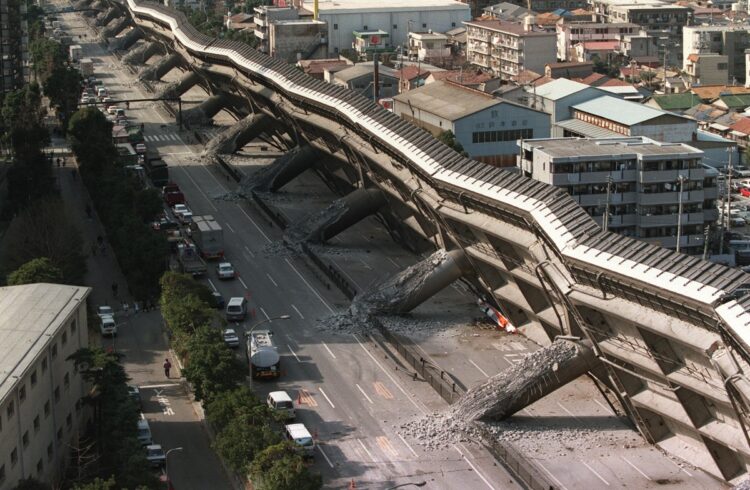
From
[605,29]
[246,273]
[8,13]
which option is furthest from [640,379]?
[605,29]

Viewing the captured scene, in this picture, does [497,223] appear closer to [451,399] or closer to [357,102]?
[451,399]

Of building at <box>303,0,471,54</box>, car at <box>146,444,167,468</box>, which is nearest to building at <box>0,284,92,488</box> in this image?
car at <box>146,444,167,468</box>

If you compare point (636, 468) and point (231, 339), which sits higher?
point (231, 339)

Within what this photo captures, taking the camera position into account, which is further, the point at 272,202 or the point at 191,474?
the point at 272,202

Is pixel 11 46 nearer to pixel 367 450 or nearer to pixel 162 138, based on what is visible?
pixel 162 138

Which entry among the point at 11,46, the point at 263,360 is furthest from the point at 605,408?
the point at 11,46

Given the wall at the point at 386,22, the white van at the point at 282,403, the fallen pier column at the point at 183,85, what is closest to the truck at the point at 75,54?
the wall at the point at 386,22

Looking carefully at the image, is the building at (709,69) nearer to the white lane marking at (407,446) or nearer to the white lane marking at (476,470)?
the white lane marking at (407,446)
